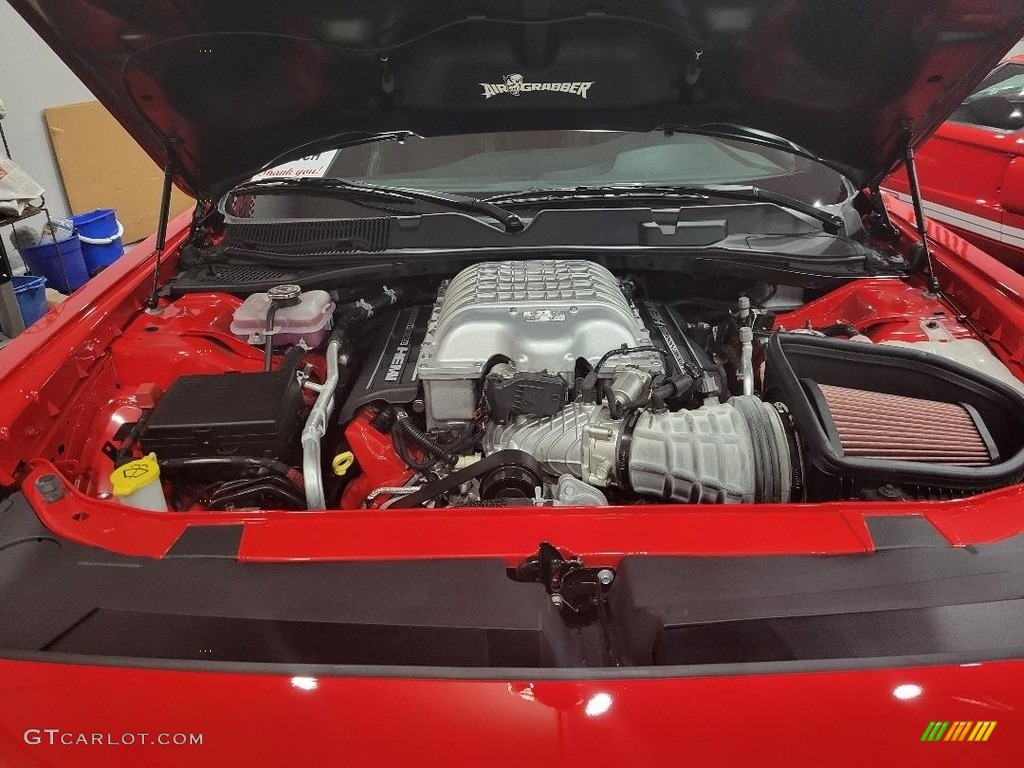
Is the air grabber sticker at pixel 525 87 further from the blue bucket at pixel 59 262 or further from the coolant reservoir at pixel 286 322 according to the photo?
the blue bucket at pixel 59 262

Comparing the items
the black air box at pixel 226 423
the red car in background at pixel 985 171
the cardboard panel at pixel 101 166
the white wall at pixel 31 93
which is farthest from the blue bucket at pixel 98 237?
the red car in background at pixel 985 171

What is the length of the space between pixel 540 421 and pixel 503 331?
0.73ft

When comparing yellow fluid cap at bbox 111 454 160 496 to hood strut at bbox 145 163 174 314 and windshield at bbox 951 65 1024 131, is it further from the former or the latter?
windshield at bbox 951 65 1024 131

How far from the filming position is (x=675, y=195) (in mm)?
1830

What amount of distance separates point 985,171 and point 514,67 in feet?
10.4

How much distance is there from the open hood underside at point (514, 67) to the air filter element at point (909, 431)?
29.2 inches

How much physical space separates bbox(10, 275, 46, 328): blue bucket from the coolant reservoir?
122 inches

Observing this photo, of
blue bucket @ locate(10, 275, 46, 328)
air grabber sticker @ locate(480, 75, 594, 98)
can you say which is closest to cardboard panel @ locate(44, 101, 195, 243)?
blue bucket @ locate(10, 275, 46, 328)

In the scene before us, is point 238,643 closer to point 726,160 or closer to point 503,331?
point 503,331

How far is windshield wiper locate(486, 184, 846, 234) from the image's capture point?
5.99 feet

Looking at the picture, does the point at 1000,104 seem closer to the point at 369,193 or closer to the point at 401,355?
the point at 369,193

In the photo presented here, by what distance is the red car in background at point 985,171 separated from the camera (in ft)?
11.2

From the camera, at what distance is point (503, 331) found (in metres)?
1.40

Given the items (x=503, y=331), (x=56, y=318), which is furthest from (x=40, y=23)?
(x=503, y=331)
